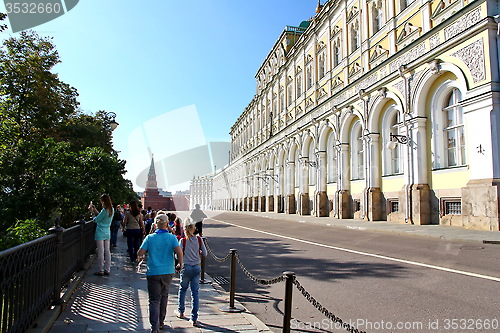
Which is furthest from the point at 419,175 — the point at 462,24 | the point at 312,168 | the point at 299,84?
the point at 299,84

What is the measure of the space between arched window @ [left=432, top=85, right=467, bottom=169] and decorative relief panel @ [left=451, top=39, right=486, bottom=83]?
1.54 metres

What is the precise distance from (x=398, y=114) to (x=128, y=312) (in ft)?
→ 61.5

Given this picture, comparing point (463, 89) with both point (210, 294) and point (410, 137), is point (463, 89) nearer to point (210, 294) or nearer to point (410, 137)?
point (410, 137)

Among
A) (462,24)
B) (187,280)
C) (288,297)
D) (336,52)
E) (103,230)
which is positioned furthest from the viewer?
→ (336,52)

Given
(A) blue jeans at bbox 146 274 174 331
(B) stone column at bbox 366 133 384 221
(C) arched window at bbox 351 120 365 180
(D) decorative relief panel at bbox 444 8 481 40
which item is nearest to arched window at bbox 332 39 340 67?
(C) arched window at bbox 351 120 365 180

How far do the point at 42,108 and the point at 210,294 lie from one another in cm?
1777

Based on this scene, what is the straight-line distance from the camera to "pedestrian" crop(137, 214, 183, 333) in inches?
183

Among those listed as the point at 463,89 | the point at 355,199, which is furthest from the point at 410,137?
the point at 355,199

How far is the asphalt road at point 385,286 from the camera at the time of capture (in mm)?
4797

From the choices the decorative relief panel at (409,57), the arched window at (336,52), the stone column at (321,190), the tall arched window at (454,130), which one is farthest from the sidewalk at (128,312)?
the arched window at (336,52)

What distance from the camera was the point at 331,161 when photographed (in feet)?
96.9

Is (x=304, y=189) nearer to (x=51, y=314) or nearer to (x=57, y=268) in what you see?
(x=57, y=268)

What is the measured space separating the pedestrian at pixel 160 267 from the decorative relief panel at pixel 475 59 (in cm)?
1480

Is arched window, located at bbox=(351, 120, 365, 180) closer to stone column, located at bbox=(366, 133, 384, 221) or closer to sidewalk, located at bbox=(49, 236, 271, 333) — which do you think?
stone column, located at bbox=(366, 133, 384, 221)
